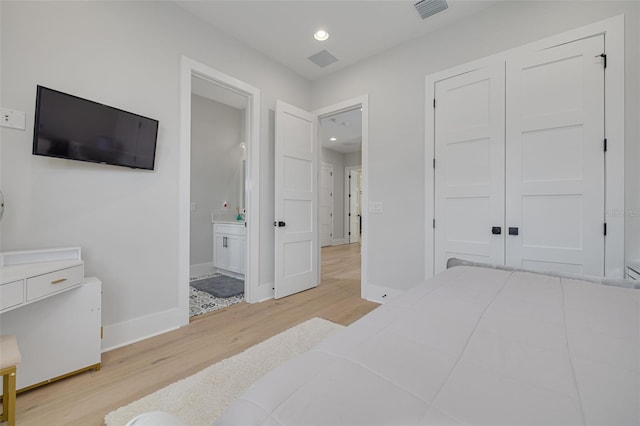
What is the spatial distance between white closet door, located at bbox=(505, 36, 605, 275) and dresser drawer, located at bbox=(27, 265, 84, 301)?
128 inches

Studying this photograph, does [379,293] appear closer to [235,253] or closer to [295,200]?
[295,200]

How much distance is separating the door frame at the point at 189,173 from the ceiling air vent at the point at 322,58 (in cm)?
81

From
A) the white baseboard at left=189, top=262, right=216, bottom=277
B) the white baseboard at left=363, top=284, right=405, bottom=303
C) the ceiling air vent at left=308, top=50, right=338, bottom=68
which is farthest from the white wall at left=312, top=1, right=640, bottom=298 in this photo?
the white baseboard at left=189, top=262, right=216, bottom=277

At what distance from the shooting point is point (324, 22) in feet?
8.89

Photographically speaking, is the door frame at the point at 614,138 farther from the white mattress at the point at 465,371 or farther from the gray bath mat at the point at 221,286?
the gray bath mat at the point at 221,286

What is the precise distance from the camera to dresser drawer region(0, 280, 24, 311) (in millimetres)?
1315

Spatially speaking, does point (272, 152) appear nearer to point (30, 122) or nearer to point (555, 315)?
point (30, 122)

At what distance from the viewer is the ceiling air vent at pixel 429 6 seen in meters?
2.42

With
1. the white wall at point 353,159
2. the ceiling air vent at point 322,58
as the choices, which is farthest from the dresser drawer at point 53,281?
the white wall at point 353,159

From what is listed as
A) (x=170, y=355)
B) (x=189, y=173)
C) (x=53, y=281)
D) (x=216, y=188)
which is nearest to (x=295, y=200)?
(x=189, y=173)

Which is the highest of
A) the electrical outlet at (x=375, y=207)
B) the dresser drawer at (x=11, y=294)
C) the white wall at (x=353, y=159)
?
the white wall at (x=353, y=159)

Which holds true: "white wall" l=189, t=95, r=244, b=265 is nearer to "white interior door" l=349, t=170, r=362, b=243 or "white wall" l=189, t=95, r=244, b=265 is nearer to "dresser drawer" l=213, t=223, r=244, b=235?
"dresser drawer" l=213, t=223, r=244, b=235

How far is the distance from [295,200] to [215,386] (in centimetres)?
224

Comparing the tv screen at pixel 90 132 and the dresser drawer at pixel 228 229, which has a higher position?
the tv screen at pixel 90 132
